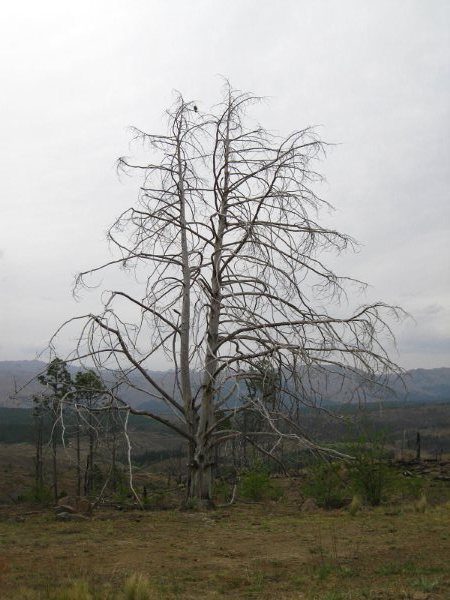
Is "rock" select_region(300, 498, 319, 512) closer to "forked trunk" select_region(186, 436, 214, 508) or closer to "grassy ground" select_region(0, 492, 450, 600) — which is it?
"grassy ground" select_region(0, 492, 450, 600)

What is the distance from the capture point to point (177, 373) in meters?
11.7

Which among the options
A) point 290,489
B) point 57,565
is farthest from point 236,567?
point 290,489

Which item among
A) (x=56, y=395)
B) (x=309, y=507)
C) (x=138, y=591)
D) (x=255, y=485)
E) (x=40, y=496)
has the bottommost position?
(x=40, y=496)

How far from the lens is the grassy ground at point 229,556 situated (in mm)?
5641

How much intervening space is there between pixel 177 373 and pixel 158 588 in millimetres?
6143

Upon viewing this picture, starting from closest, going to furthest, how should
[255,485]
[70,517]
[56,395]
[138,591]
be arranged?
[138,591]
[56,395]
[70,517]
[255,485]

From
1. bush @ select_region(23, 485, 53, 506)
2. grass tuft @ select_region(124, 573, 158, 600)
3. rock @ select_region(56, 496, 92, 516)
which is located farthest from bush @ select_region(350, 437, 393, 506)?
bush @ select_region(23, 485, 53, 506)

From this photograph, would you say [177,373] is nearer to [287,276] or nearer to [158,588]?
[287,276]

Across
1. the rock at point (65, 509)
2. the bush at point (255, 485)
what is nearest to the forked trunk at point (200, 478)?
the rock at point (65, 509)

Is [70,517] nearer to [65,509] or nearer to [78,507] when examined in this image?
[65,509]

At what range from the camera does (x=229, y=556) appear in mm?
7410

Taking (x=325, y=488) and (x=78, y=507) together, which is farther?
(x=325, y=488)

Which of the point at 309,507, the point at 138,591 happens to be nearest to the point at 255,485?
the point at 309,507

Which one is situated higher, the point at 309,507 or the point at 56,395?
the point at 56,395
